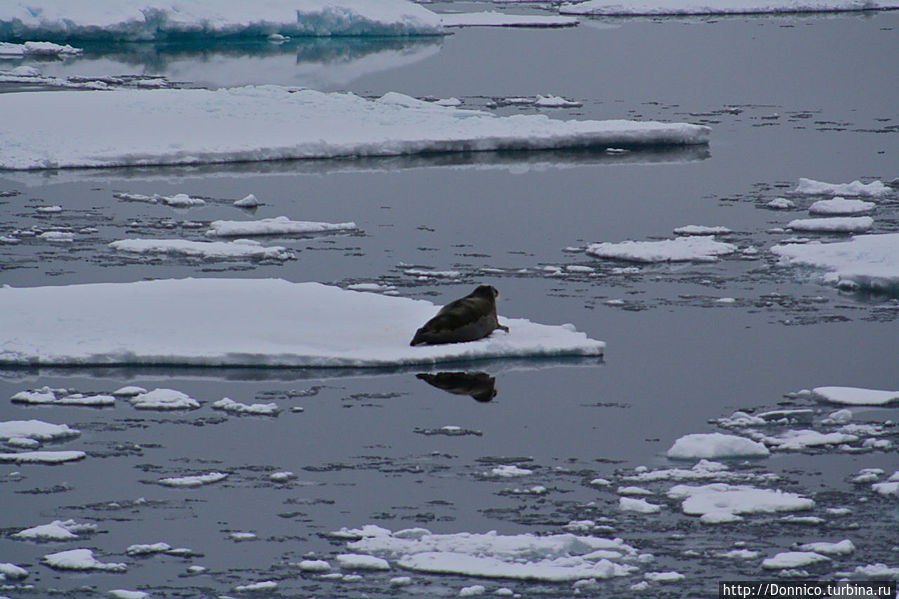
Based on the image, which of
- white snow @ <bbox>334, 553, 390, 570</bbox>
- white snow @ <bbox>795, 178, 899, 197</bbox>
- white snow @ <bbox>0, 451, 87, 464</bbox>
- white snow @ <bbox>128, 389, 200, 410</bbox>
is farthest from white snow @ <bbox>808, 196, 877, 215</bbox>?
white snow @ <bbox>334, 553, 390, 570</bbox>

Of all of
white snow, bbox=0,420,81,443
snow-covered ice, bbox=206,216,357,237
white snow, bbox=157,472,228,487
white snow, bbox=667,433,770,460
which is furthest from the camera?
snow-covered ice, bbox=206,216,357,237

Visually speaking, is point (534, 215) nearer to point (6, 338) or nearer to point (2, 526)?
point (6, 338)

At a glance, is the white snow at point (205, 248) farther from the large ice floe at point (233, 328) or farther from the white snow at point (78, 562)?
the white snow at point (78, 562)

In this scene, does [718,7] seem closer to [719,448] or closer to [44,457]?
[719,448]

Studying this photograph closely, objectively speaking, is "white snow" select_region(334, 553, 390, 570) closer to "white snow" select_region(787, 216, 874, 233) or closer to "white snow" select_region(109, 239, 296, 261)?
"white snow" select_region(109, 239, 296, 261)

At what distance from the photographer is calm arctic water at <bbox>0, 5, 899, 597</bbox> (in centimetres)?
457

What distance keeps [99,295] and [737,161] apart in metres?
7.26

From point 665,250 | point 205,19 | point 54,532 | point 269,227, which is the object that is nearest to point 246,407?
point 54,532

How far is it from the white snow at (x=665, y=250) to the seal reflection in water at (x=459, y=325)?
242 centimetres

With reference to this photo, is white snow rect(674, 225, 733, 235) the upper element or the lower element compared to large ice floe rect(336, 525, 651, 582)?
upper

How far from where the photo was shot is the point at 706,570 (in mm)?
4246

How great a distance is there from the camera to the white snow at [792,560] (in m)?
4.25

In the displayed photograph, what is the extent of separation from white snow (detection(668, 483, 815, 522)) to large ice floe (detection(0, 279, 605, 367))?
1878 mm

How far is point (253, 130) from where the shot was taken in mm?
13367
